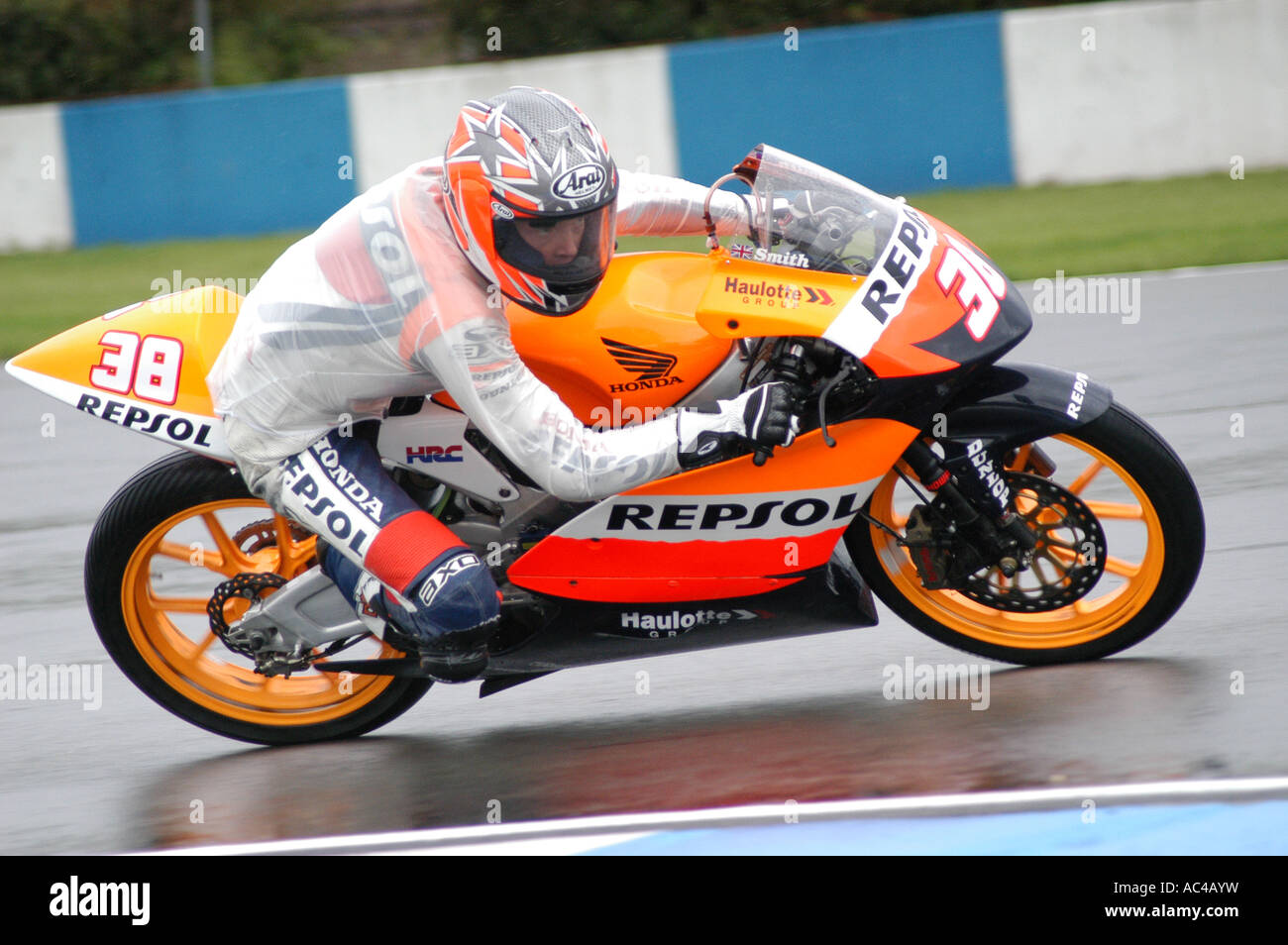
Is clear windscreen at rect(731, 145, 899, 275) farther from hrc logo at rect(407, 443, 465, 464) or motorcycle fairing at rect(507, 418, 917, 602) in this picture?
hrc logo at rect(407, 443, 465, 464)

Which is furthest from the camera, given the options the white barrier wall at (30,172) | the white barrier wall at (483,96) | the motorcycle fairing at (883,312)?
the white barrier wall at (30,172)

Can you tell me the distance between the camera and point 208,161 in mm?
14680

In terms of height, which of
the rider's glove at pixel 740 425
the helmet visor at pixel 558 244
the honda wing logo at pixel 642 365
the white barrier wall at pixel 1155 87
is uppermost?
the white barrier wall at pixel 1155 87

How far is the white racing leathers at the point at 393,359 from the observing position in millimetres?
3490

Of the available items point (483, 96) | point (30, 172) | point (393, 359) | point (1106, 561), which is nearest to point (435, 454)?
point (393, 359)

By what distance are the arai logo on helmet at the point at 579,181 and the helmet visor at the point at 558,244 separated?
0.05 metres

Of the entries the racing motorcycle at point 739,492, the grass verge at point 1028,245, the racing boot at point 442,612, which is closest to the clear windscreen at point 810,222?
the racing motorcycle at point 739,492

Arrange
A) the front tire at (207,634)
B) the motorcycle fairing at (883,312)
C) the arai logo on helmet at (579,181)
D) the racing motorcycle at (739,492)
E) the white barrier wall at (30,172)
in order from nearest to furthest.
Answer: the arai logo on helmet at (579,181), the motorcycle fairing at (883,312), the racing motorcycle at (739,492), the front tire at (207,634), the white barrier wall at (30,172)

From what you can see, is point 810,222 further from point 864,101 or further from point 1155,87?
point 1155,87

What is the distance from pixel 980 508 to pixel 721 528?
676 mm

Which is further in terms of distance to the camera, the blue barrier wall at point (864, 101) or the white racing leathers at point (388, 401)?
the blue barrier wall at point (864, 101)

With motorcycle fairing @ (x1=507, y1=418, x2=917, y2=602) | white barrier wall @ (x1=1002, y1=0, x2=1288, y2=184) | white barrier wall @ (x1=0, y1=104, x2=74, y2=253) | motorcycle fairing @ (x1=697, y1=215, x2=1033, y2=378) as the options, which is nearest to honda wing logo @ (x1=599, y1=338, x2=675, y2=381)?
motorcycle fairing @ (x1=697, y1=215, x2=1033, y2=378)

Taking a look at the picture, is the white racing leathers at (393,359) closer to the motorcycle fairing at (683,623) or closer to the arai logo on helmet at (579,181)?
the arai logo on helmet at (579,181)

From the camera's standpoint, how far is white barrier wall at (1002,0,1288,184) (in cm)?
1384
